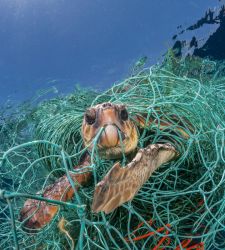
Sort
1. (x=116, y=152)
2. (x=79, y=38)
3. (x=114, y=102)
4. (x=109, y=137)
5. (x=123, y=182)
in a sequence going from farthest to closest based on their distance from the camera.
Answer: (x=79, y=38)
(x=114, y=102)
(x=116, y=152)
(x=109, y=137)
(x=123, y=182)

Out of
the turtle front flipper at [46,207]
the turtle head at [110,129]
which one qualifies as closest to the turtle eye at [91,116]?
the turtle head at [110,129]

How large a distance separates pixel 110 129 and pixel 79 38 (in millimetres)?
6859

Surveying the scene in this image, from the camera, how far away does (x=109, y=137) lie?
171cm

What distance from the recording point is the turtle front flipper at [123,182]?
1.18 metres

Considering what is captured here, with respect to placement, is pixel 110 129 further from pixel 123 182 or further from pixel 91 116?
pixel 123 182

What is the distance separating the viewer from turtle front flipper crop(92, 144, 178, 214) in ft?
3.87

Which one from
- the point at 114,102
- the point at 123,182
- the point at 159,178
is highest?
the point at 114,102

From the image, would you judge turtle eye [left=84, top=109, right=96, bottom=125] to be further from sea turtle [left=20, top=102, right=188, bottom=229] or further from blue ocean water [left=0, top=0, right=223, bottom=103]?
blue ocean water [left=0, top=0, right=223, bottom=103]

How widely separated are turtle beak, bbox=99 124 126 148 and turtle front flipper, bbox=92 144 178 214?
6.1 inches

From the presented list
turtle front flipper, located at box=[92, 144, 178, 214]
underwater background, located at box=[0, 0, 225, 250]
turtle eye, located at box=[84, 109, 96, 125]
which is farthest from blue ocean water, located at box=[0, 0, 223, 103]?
turtle front flipper, located at box=[92, 144, 178, 214]

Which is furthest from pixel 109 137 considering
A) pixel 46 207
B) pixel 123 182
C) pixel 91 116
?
pixel 46 207

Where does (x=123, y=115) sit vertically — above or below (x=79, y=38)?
below

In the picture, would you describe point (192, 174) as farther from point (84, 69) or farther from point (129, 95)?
point (84, 69)

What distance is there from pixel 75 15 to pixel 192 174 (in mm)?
6418
